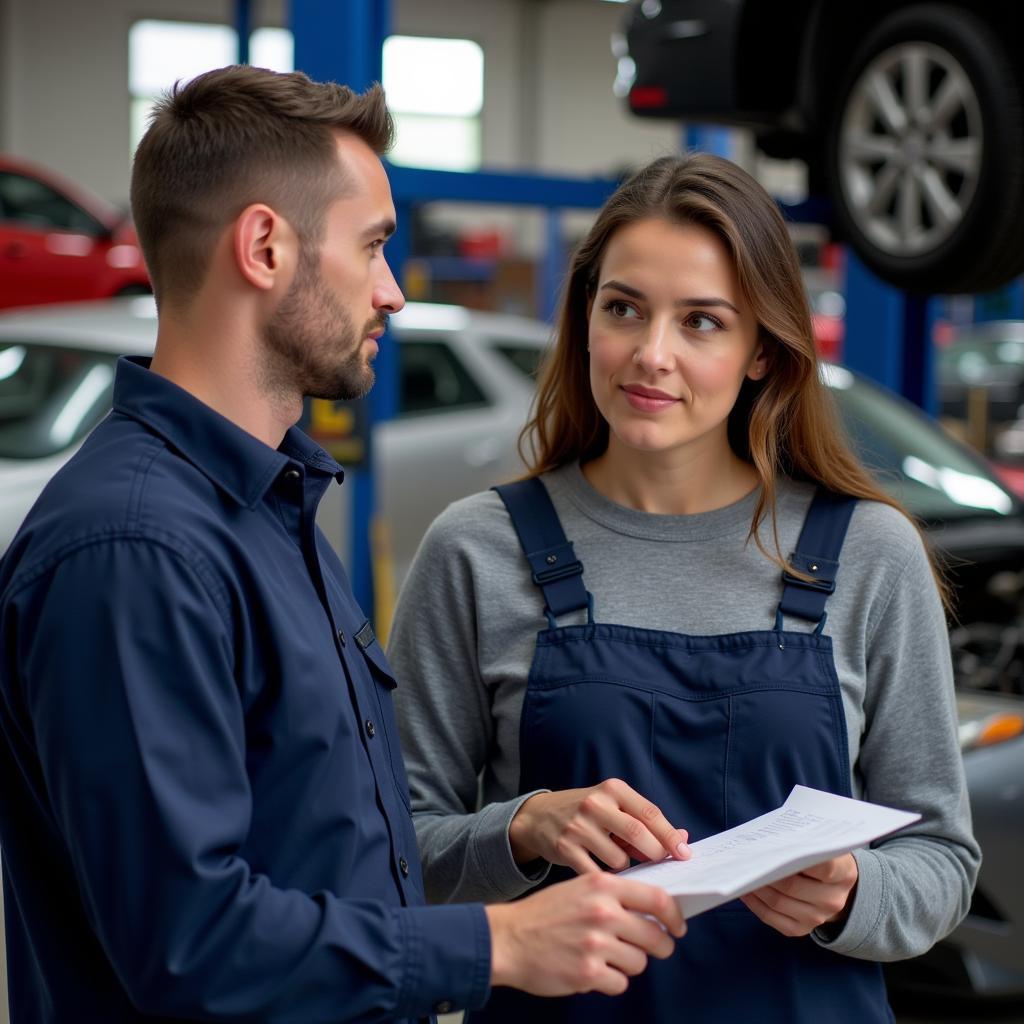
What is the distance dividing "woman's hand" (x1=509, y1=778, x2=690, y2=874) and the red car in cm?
687

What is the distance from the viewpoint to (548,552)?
1.58 metres

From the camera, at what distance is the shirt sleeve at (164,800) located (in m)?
0.97

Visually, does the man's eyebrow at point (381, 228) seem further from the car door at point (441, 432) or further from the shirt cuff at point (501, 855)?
the car door at point (441, 432)

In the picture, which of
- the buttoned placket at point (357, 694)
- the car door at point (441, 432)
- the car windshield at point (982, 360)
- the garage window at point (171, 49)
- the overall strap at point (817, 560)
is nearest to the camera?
the buttoned placket at point (357, 694)

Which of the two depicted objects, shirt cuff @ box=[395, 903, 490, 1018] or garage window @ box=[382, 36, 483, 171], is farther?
garage window @ box=[382, 36, 483, 171]

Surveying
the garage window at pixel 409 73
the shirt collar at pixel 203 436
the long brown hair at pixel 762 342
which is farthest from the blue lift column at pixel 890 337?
the garage window at pixel 409 73

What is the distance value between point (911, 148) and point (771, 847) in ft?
9.66

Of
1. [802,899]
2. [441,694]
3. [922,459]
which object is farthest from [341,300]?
[922,459]

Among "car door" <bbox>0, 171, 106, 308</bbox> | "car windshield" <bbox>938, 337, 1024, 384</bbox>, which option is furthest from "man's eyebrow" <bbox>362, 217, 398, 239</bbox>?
"car windshield" <bbox>938, 337, 1024, 384</bbox>

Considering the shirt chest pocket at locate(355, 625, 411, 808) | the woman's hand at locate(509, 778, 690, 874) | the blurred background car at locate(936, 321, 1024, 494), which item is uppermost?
the shirt chest pocket at locate(355, 625, 411, 808)

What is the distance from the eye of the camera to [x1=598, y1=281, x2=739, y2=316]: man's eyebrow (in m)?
1.56

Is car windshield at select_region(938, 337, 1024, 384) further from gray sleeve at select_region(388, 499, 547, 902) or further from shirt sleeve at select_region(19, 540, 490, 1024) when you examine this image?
shirt sleeve at select_region(19, 540, 490, 1024)

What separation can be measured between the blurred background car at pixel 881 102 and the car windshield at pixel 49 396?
1835mm

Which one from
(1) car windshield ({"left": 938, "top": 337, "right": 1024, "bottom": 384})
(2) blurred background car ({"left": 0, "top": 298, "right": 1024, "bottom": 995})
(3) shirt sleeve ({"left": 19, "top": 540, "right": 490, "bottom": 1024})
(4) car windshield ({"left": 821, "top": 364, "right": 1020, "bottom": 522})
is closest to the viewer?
(3) shirt sleeve ({"left": 19, "top": 540, "right": 490, "bottom": 1024})
